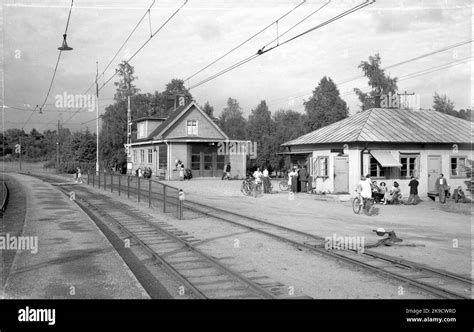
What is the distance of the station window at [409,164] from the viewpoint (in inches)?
1043

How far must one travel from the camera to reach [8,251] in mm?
10570

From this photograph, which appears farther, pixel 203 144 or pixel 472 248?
pixel 203 144

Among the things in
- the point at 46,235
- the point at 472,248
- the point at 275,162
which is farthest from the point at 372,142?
the point at 275,162

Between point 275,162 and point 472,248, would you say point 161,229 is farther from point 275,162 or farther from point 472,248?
point 275,162

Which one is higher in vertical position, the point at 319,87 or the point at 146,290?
the point at 319,87

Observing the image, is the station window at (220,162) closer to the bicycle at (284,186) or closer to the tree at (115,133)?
the bicycle at (284,186)

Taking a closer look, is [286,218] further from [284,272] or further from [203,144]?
[203,144]

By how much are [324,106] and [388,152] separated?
37565 mm

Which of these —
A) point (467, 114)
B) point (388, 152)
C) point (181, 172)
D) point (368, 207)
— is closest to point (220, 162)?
point (181, 172)

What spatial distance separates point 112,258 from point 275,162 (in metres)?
54.1

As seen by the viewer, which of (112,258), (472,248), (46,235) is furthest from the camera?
(46,235)

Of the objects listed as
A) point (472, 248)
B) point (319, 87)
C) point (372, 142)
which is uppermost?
point (319, 87)

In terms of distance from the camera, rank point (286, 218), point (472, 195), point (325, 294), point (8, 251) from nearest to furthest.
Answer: point (325, 294), point (8, 251), point (286, 218), point (472, 195)

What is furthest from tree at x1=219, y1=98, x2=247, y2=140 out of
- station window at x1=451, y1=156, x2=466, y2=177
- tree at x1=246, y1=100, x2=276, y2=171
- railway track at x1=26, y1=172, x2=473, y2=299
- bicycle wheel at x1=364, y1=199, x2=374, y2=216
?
railway track at x1=26, y1=172, x2=473, y2=299
